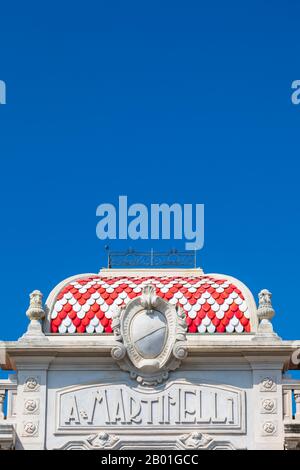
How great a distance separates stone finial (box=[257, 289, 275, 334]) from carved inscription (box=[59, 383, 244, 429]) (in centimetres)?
169

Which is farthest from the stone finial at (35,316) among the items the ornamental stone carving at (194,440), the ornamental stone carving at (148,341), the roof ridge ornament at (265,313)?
the roof ridge ornament at (265,313)

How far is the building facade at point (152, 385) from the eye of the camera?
106ft

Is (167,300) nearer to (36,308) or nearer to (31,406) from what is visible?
(36,308)

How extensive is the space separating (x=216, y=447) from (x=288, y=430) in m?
1.77

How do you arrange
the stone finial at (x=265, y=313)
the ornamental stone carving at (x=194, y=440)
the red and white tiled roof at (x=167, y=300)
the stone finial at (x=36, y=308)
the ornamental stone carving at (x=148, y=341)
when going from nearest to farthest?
the ornamental stone carving at (x=194, y=440)
the ornamental stone carving at (x=148, y=341)
the stone finial at (x=265, y=313)
the stone finial at (x=36, y=308)
the red and white tiled roof at (x=167, y=300)

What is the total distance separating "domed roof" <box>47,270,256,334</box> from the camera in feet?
109

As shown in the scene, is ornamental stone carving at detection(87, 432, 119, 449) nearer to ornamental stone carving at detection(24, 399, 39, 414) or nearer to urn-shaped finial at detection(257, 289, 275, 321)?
ornamental stone carving at detection(24, 399, 39, 414)

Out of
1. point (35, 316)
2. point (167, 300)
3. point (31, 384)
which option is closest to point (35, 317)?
point (35, 316)

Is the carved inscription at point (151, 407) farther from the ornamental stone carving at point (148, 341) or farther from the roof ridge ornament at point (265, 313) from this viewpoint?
the roof ridge ornament at point (265, 313)

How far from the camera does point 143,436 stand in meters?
32.4

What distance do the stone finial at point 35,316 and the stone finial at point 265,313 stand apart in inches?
210

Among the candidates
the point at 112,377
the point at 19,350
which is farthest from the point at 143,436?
the point at 19,350
